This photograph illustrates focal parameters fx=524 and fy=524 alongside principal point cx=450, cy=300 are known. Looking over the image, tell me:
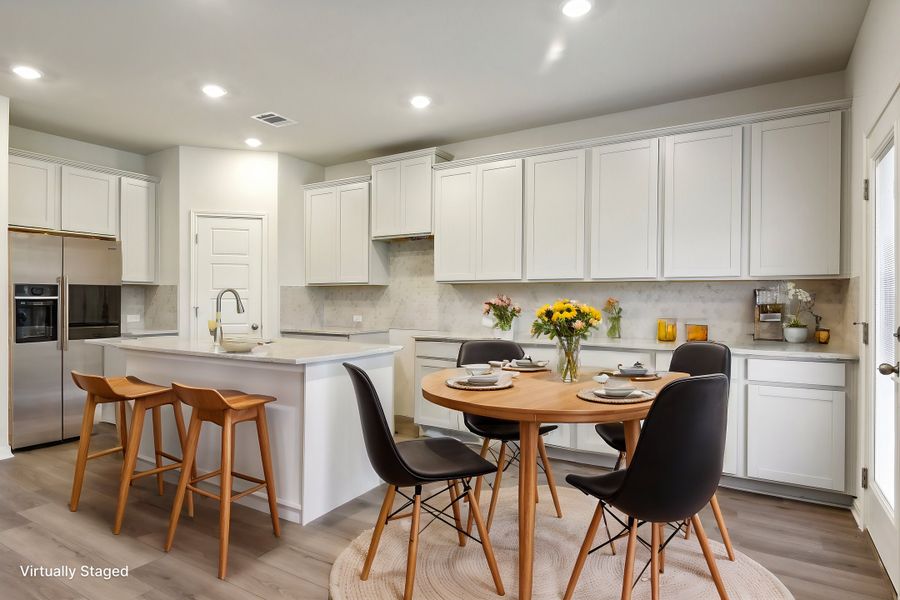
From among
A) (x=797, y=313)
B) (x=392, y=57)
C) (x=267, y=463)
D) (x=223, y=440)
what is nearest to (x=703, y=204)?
(x=797, y=313)

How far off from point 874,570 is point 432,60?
11.6 feet

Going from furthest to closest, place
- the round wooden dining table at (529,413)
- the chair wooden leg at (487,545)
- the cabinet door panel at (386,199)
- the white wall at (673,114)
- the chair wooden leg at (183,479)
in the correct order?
the cabinet door panel at (386,199)
the white wall at (673,114)
the chair wooden leg at (183,479)
the chair wooden leg at (487,545)
the round wooden dining table at (529,413)

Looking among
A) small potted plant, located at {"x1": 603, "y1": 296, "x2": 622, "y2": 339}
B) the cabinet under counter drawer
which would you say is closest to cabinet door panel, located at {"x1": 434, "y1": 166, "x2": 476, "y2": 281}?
→ small potted plant, located at {"x1": 603, "y1": 296, "x2": 622, "y2": 339}

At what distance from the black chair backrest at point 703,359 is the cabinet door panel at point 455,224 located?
80.2 inches

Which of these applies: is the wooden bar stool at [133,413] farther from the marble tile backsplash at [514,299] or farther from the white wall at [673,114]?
the white wall at [673,114]

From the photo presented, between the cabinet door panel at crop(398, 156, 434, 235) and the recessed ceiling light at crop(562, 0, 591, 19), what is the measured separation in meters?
2.16

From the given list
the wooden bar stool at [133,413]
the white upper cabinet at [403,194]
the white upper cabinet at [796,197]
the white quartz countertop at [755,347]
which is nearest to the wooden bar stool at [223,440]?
the wooden bar stool at [133,413]

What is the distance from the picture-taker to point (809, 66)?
340 centimetres

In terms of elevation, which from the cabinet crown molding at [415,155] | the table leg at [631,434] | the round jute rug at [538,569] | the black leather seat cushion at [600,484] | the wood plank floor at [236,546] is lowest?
the wood plank floor at [236,546]

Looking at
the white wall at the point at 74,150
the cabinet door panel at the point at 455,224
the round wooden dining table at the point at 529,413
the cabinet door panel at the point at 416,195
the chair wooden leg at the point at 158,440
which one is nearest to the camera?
the round wooden dining table at the point at 529,413

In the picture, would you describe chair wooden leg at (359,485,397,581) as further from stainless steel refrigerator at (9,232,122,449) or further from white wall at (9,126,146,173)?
white wall at (9,126,146,173)

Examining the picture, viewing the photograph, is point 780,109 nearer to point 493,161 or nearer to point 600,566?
point 493,161

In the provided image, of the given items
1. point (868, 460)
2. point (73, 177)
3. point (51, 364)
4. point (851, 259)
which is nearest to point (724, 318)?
point (851, 259)

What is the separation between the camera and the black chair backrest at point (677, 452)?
64.8 inches
